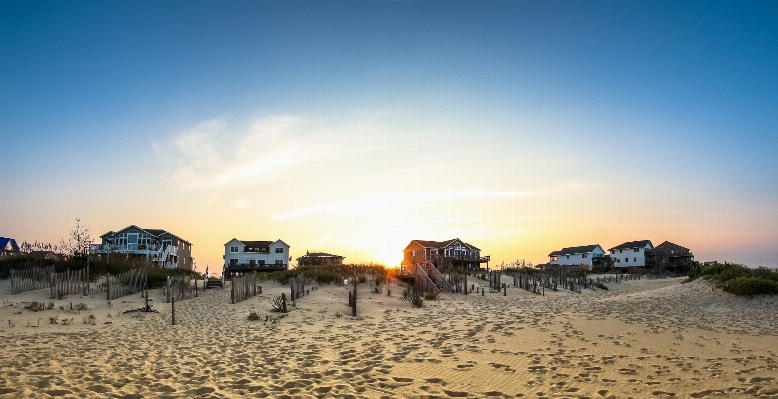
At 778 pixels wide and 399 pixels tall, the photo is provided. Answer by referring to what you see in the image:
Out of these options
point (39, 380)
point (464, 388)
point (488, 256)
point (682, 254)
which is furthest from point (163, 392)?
point (682, 254)

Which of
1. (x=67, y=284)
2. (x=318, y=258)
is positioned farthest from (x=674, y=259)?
(x=67, y=284)

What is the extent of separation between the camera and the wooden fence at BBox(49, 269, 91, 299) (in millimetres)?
20750

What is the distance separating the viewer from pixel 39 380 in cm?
829

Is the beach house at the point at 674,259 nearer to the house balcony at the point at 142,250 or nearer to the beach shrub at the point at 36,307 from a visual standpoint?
the house balcony at the point at 142,250

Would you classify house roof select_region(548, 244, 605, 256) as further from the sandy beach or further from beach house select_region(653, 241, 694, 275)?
the sandy beach

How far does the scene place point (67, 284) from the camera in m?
21.3

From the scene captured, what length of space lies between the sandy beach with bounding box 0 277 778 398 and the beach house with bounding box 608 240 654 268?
207 feet

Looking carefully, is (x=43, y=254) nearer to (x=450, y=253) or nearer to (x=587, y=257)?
(x=450, y=253)

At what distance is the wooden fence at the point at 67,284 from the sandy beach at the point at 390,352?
62 centimetres

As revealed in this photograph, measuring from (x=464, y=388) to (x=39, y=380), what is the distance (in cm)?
753

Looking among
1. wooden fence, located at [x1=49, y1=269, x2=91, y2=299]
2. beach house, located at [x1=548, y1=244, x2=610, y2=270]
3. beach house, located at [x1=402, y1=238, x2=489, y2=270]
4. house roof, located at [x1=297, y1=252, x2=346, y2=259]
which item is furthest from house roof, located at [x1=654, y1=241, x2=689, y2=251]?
wooden fence, located at [x1=49, y1=269, x2=91, y2=299]

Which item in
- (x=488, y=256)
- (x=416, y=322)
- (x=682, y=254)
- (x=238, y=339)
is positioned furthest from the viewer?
(x=682, y=254)

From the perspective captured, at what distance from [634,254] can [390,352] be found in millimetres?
79990

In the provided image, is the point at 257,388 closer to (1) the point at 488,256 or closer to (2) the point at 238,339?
(2) the point at 238,339
